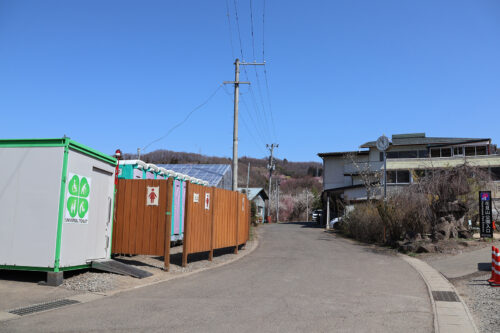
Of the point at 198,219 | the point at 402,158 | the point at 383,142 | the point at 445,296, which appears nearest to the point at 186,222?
the point at 198,219

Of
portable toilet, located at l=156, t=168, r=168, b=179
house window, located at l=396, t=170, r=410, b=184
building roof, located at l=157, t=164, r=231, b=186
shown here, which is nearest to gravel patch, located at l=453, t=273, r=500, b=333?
portable toilet, located at l=156, t=168, r=168, b=179

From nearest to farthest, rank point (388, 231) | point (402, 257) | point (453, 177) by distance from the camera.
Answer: point (402, 257), point (453, 177), point (388, 231)

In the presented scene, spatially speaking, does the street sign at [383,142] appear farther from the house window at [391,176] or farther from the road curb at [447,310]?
the house window at [391,176]

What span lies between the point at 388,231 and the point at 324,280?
11.2 metres

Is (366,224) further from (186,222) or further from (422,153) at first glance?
(422,153)

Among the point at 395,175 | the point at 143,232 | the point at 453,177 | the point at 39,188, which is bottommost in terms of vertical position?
the point at 143,232

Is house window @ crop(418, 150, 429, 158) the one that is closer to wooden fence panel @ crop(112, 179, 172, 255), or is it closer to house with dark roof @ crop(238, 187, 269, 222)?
house with dark roof @ crop(238, 187, 269, 222)

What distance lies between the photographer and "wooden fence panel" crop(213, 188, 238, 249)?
44.0 feet

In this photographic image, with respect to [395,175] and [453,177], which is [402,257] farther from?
[395,175]

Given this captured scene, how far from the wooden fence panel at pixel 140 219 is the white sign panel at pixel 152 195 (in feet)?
0.17

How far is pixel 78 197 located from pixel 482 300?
8.39 m

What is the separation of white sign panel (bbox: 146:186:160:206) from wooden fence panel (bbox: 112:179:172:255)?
5 cm

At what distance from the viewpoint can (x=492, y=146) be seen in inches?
1766

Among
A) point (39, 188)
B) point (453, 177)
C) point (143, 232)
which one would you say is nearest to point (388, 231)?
point (453, 177)
